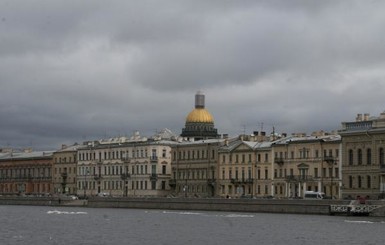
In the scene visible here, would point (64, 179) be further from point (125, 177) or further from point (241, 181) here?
point (241, 181)

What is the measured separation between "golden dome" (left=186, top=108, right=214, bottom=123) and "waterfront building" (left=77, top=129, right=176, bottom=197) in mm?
3548

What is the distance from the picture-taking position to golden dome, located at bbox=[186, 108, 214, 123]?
137125 millimetres

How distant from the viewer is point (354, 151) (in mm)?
94875

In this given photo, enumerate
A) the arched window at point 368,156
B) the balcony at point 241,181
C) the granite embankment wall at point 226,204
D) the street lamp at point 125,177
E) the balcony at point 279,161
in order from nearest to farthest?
the granite embankment wall at point 226,204 < the arched window at point 368,156 < the balcony at point 279,161 < the balcony at point 241,181 < the street lamp at point 125,177

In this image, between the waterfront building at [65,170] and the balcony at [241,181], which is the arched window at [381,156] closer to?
the balcony at [241,181]

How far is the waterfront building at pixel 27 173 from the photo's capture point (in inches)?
5664

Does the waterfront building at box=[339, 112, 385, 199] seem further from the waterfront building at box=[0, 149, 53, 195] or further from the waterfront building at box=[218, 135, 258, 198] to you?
the waterfront building at box=[0, 149, 53, 195]

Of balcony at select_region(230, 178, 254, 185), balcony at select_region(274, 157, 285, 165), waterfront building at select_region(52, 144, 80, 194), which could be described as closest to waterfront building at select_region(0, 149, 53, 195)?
waterfront building at select_region(52, 144, 80, 194)

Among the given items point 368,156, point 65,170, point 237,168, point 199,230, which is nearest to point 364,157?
point 368,156

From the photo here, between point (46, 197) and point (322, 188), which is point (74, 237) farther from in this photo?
point (46, 197)

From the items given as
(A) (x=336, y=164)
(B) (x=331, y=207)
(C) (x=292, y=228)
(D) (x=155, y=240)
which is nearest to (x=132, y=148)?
(A) (x=336, y=164)

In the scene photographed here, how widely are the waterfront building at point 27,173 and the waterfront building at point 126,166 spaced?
7486 millimetres

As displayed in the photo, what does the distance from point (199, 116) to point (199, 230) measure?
74.9 metres

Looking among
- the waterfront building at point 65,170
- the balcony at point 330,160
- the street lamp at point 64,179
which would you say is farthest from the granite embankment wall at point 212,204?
the street lamp at point 64,179
